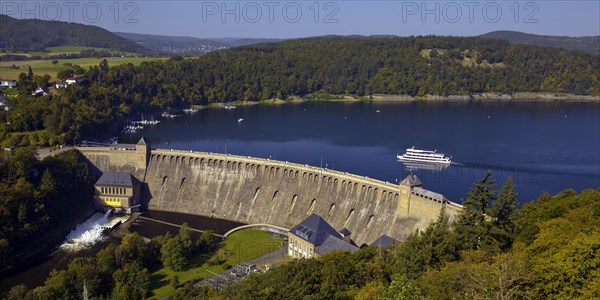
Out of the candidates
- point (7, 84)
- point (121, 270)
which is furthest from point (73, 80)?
point (121, 270)

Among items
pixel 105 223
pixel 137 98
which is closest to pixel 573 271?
pixel 105 223

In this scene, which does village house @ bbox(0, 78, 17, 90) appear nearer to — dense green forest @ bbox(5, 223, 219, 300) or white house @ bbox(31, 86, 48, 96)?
white house @ bbox(31, 86, 48, 96)

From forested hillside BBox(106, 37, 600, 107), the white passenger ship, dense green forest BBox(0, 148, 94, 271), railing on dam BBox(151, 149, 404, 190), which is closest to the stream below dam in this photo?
dense green forest BBox(0, 148, 94, 271)

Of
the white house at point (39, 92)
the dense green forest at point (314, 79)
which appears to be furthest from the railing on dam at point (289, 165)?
the dense green forest at point (314, 79)

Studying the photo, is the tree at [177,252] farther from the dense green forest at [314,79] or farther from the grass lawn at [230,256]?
the dense green forest at [314,79]

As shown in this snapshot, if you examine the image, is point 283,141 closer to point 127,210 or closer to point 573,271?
point 127,210

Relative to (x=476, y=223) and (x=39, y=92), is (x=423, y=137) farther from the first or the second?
(x=39, y=92)
